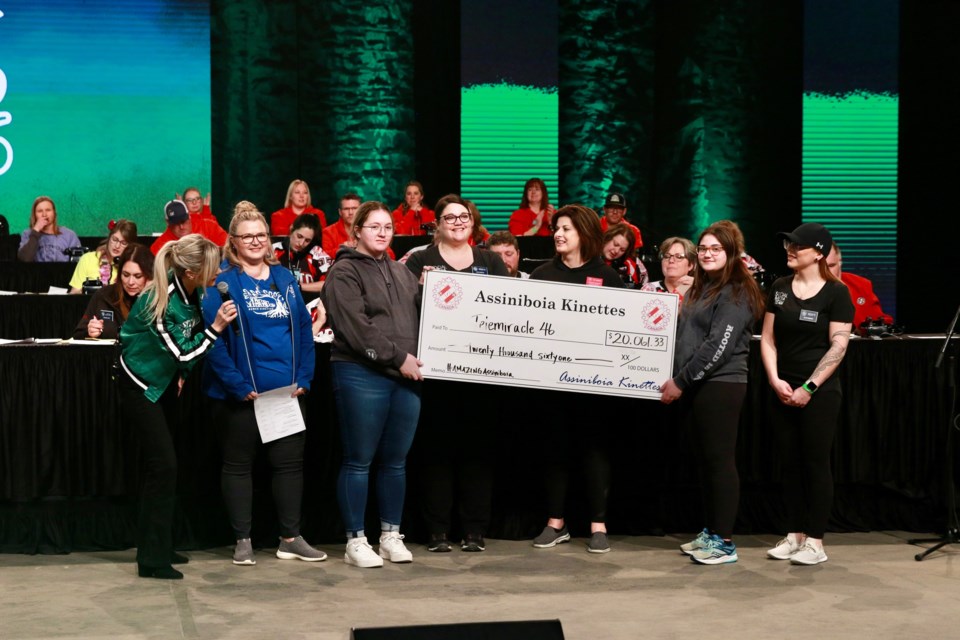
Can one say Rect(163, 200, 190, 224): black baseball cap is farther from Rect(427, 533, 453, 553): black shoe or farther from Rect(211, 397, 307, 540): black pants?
Rect(427, 533, 453, 553): black shoe

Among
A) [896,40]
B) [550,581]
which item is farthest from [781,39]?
[550,581]

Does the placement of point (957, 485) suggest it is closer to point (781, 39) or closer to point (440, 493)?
point (440, 493)

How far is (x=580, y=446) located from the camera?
6160 millimetres

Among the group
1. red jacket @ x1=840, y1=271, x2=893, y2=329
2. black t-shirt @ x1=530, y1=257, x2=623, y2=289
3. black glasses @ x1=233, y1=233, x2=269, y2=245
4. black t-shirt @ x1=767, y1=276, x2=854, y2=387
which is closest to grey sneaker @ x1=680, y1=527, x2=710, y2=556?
black t-shirt @ x1=767, y1=276, x2=854, y2=387

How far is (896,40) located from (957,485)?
7.73m

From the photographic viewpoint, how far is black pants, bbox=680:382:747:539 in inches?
228

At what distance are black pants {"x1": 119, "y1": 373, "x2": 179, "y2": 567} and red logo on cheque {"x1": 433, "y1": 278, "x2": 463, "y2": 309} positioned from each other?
51.0 inches

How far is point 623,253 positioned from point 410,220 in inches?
155

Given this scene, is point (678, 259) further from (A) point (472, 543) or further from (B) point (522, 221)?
(B) point (522, 221)

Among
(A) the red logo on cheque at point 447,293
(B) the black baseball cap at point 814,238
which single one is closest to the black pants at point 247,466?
(A) the red logo on cheque at point 447,293

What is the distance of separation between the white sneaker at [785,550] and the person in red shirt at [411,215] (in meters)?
6.22

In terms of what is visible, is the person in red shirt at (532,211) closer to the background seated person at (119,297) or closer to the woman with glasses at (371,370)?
the background seated person at (119,297)

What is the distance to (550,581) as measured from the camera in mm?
5430

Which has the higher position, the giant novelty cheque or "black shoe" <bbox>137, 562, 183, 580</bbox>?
the giant novelty cheque
